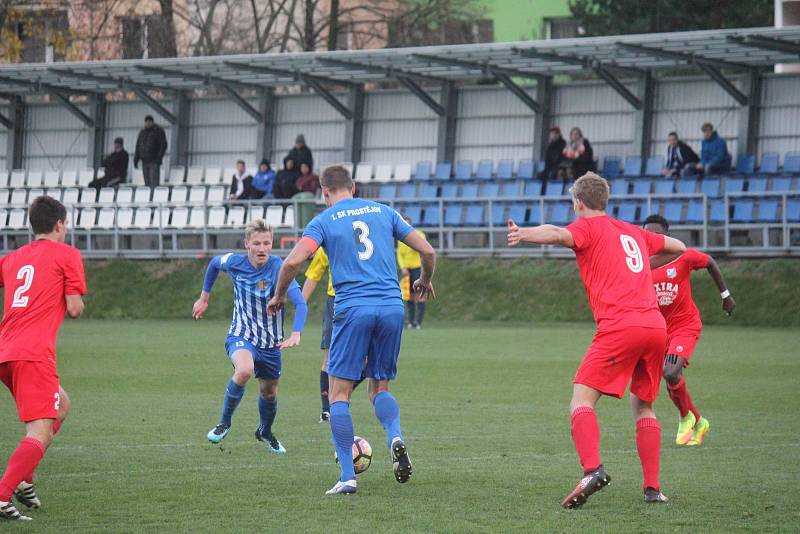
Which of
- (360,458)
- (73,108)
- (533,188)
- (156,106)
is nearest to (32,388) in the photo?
(360,458)

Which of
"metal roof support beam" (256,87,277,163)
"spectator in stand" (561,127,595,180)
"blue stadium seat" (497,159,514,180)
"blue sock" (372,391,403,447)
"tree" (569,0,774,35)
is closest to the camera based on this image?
"blue sock" (372,391,403,447)

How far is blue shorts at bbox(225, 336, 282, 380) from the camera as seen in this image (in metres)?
10.6

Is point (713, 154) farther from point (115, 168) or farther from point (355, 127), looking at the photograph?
point (115, 168)

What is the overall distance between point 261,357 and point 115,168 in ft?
82.8

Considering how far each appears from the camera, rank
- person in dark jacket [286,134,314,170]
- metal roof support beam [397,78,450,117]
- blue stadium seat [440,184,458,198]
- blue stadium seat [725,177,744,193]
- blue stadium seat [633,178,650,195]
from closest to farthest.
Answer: blue stadium seat [725,177,744,193] < blue stadium seat [633,178,650,195] < blue stadium seat [440,184,458,198] < person in dark jacket [286,134,314,170] < metal roof support beam [397,78,450,117]

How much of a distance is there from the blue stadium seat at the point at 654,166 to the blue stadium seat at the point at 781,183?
2894mm

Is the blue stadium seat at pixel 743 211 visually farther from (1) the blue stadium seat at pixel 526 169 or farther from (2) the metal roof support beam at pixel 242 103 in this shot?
(2) the metal roof support beam at pixel 242 103

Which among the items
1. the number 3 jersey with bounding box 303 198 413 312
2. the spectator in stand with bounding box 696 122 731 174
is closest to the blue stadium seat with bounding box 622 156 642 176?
the spectator in stand with bounding box 696 122 731 174

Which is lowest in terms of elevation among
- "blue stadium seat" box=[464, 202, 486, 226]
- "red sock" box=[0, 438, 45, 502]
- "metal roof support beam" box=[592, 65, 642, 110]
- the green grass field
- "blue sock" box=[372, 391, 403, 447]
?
the green grass field

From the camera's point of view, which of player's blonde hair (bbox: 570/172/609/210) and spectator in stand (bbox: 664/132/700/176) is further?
spectator in stand (bbox: 664/132/700/176)

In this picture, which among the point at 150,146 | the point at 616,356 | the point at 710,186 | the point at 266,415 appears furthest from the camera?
the point at 150,146

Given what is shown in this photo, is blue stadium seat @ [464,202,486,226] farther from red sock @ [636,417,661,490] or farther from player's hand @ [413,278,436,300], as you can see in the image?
red sock @ [636,417,661,490]

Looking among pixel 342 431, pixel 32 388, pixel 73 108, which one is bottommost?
pixel 342 431

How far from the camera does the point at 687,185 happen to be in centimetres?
2809
